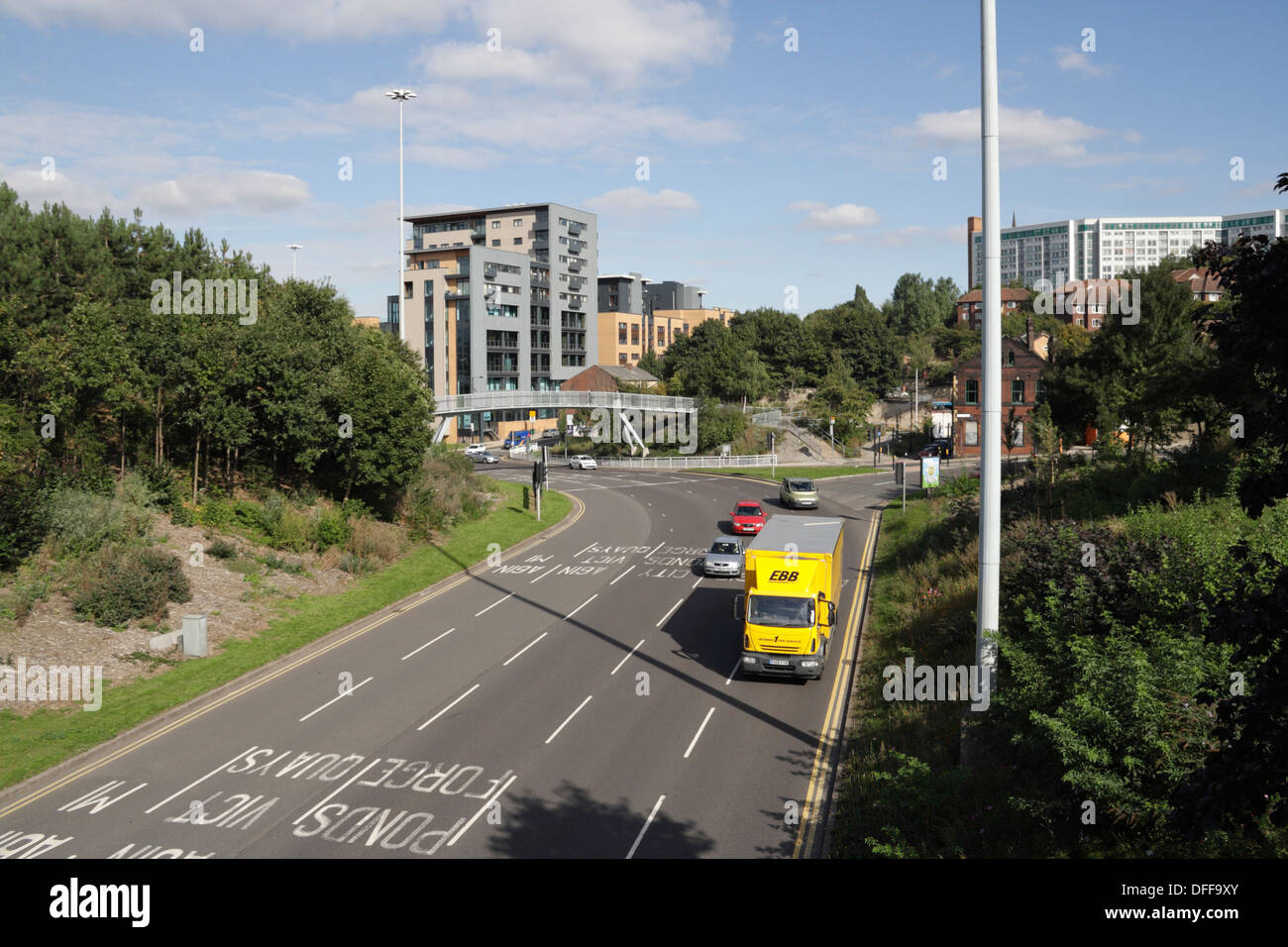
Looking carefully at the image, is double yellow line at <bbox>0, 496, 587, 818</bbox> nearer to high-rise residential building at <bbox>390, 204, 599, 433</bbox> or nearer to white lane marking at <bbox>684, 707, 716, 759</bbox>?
white lane marking at <bbox>684, 707, 716, 759</bbox>

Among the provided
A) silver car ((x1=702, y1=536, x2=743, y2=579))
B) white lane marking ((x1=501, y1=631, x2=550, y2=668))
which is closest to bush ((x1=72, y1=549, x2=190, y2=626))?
white lane marking ((x1=501, y1=631, x2=550, y2=668))

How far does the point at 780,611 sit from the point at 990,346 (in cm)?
991

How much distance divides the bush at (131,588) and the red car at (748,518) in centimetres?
2410

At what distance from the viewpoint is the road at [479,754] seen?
13.9m

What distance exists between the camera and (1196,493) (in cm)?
2048

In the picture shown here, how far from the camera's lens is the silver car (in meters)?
33.0

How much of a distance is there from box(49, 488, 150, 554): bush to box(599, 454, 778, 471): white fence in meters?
54.6

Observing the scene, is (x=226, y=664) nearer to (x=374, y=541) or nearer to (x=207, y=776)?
(x=207, y=776)

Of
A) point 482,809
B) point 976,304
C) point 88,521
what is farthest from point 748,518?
point 976,304

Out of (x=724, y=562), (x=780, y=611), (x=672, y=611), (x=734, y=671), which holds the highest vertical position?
(x=780, y=611)

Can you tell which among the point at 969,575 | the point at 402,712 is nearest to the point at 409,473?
the point at 402,712

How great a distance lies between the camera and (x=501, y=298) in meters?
104
